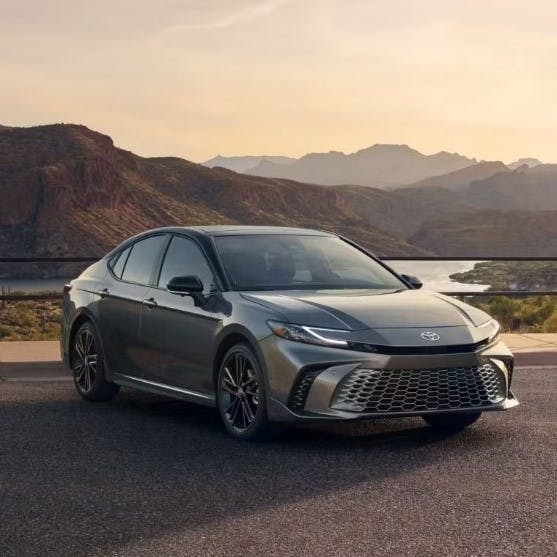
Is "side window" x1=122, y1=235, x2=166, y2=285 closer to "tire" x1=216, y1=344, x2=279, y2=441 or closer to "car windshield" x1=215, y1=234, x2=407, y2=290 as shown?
"car windshield" x1=215, y1=234, x2=407, y2=290

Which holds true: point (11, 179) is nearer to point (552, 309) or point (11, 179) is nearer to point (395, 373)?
point (552, 309)

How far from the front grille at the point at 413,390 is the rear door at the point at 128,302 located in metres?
2.31

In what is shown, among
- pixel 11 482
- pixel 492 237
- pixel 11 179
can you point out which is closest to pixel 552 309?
pixel 11 482

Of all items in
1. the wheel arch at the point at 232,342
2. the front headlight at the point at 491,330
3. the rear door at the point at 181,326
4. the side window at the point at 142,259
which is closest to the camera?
the wheel arch at the point at 232,342

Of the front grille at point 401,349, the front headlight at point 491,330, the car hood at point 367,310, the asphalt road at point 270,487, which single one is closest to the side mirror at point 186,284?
the car hood at point 367,310

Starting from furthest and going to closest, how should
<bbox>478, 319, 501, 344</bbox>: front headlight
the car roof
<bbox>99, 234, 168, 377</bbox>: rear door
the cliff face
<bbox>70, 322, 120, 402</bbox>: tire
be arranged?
1. the cliff face
2. <bbox>70, 322, 120, 402</bbox>: tire
3. <bbox>99, 234, 168, 377</bbox>: rear door
4. the car roof
5. <bbox>478, 319, 501, 344</bbox>: front headlight

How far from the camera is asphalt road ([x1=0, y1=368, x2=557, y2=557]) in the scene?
597cm

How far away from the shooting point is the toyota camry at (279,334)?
841 cm

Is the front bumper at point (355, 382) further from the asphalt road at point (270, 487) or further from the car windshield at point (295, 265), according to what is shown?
the car windshield at point (295, 265)

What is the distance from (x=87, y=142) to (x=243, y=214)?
18065 millimetres

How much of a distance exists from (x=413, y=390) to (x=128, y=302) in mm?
2837

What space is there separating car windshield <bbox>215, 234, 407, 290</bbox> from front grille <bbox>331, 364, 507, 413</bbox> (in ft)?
4.23

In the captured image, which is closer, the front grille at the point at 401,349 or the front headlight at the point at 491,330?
the front grille at the point at 401,349

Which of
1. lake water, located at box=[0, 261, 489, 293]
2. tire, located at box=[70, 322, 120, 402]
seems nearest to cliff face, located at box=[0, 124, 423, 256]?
lake water, located at box=[0, 261, 489, 293]
